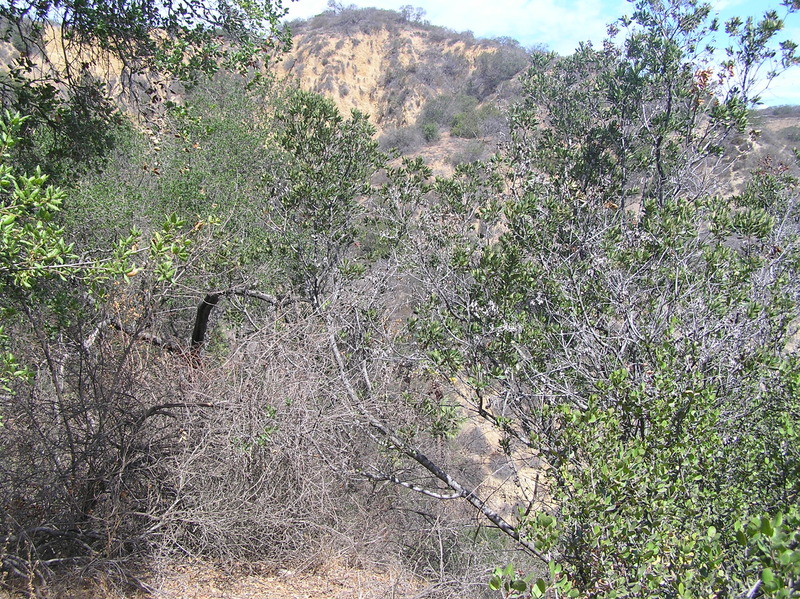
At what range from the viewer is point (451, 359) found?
18.3 ft

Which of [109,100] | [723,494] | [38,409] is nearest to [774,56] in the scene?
[723,494]

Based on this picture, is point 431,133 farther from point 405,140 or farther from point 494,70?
point 494,70

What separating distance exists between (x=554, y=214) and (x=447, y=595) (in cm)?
387

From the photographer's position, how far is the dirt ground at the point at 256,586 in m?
4.63

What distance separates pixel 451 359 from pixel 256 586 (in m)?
2.88

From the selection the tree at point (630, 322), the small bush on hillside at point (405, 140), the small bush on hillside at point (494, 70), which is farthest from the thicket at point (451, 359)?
the small bush on hillside at point (494, 70)

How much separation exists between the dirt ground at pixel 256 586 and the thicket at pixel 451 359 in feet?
0.63

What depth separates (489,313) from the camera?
18.7 feet

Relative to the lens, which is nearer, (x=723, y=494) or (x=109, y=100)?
(x=723, y=494)

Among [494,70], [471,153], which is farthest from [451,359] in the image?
[494,70]

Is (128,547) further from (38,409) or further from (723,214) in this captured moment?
(723,214)

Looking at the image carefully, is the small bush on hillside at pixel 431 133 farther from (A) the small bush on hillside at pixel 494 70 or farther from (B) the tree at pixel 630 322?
(B) the tree at pixel 630 322

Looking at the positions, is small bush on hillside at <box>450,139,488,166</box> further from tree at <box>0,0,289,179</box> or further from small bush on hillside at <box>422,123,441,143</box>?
tree at <box>0,0,289,179</box>

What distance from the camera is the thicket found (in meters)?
3.06
